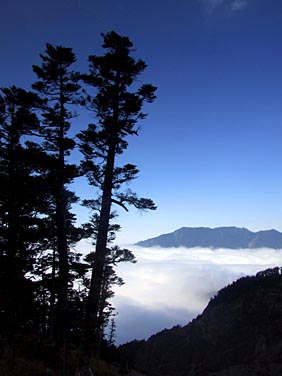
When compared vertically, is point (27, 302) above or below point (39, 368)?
above

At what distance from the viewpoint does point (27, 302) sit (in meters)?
19.1

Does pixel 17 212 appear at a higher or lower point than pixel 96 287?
higher

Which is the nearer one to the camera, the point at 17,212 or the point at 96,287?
the point at 96,287

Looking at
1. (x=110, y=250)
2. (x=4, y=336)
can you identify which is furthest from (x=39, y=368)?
(x=110, y=250)

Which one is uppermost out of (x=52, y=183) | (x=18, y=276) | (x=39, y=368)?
(x=52, y=183)

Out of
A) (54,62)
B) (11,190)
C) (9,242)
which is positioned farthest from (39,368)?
(54,62)

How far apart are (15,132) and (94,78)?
21.6ft

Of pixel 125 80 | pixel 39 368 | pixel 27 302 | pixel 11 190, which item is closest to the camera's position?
pixel 39 368

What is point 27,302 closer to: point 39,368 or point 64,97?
point 39,368

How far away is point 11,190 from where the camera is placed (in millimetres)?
20547

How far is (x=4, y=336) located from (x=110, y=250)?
25.5ft

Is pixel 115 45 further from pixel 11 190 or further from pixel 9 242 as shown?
pixel 9 242

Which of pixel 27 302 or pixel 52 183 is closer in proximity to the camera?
pixel 52 183

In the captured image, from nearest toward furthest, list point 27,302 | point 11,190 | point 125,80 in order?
point 125,80, point 27,302, point 11,190
